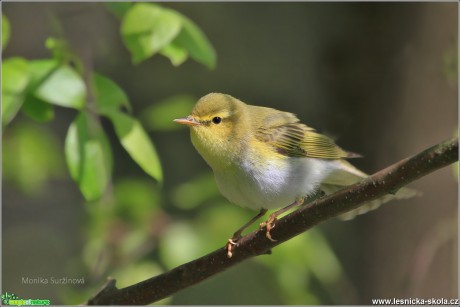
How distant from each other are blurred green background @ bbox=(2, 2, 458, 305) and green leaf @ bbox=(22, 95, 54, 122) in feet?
1.13

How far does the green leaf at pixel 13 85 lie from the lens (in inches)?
95.1

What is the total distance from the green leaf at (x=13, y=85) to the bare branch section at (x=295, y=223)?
0.83 m

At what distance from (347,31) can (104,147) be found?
3711 millimetres

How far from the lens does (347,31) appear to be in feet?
18.5

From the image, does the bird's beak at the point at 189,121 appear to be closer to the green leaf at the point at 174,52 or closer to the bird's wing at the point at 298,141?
the green leaf at the point at 174,52

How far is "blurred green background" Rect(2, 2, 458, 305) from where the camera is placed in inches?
153

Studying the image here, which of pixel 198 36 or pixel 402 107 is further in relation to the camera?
pixel 402 107

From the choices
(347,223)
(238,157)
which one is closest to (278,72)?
(347,223)

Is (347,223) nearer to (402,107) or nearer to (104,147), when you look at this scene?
(402,107)

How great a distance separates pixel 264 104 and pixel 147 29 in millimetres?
2581

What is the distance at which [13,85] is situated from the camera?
8.21ft

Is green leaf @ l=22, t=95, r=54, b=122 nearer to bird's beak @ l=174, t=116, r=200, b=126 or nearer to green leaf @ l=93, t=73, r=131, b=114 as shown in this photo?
green leaf @ l=93, t=73, r=131, b=114

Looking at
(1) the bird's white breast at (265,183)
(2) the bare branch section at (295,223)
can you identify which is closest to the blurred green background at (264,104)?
(1) the bird's white breast at (265,183)

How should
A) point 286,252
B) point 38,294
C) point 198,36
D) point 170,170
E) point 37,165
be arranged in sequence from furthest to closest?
point 170,170
point 38,294
point 37,165
point 286,252
point 198,36
